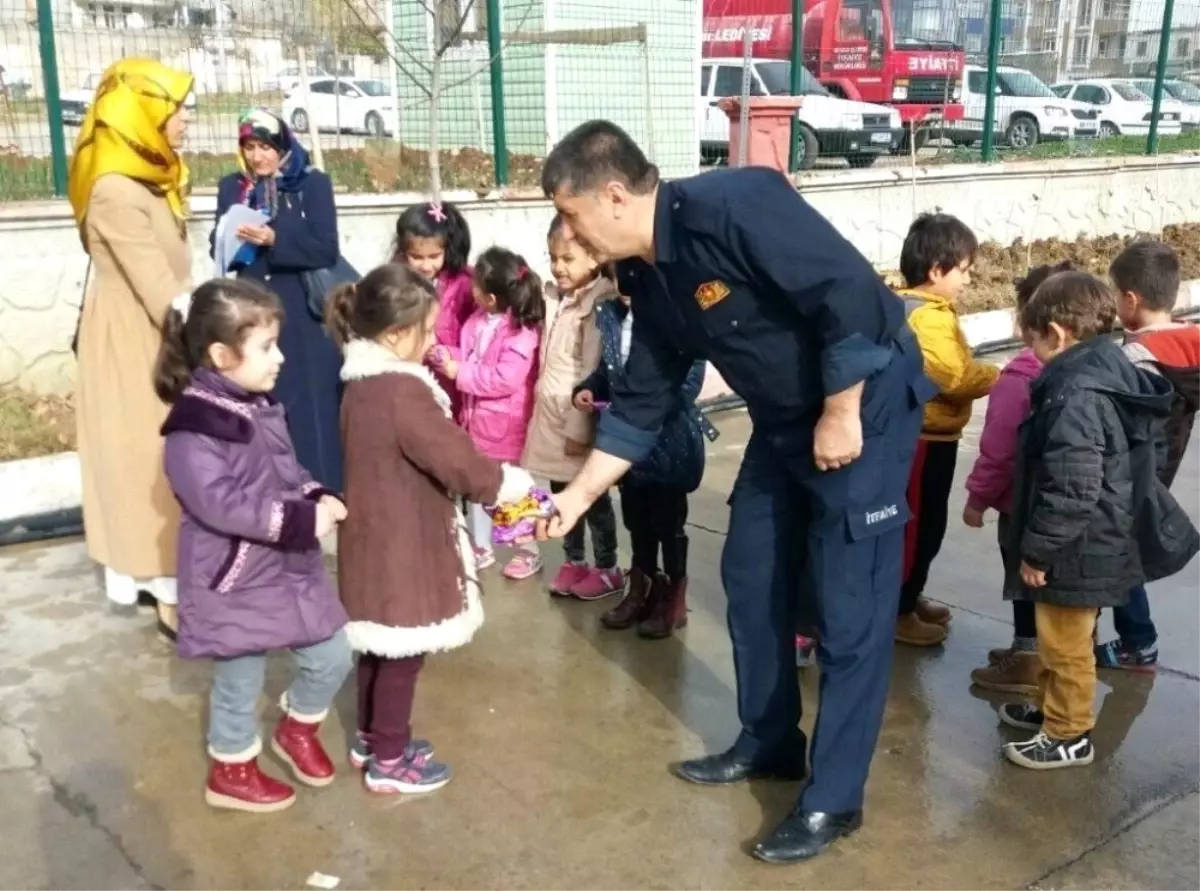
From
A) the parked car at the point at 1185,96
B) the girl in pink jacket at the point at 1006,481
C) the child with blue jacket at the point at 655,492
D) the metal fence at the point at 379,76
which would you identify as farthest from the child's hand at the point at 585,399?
the parked car at the point at 1185,96

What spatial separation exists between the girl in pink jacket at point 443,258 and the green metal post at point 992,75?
303 inches

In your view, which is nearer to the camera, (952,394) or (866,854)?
(866,854)

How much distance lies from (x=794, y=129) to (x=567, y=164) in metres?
7.27

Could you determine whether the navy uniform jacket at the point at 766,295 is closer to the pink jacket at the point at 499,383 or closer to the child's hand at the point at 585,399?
the child's hand at the point at 585,399

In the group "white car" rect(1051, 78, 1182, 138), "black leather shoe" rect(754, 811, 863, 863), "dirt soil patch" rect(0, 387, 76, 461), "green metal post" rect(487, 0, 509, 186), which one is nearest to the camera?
"black leather shoe" rect(754, 811, 863, 863)

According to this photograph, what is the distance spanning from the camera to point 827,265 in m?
2.42

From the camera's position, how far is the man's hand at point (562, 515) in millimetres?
2973

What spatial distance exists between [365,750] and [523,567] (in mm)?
1497

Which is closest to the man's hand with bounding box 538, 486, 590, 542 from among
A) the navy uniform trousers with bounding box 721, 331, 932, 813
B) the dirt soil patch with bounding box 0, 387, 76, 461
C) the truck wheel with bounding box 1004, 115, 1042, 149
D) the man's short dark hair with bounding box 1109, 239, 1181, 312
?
the navy uniform trousers with bounding box 721, 331, 932, 813

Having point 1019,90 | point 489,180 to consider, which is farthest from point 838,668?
point 1019,90

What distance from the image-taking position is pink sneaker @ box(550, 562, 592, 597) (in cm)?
439

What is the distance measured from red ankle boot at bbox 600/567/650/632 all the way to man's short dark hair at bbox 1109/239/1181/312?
1.79m

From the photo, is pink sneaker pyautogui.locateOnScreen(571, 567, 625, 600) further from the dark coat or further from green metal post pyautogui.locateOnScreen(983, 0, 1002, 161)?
green metal post pyautogui.locateOnScreen(983, 0, 1002, 161)

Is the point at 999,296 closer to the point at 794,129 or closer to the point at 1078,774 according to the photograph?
the point at 794,129
